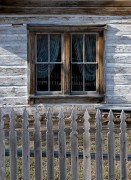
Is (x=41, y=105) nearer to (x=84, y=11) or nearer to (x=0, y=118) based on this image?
(x=84, y=11)

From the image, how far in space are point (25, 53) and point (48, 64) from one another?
0.64 metres

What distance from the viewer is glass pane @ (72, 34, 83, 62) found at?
12250 millimetres

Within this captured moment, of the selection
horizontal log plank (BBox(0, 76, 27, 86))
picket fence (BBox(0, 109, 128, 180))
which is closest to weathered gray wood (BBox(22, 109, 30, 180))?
picket fence (BBox(0, 109, 128, 180))

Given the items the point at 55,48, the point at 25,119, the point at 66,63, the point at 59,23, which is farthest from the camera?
the point at 55,48

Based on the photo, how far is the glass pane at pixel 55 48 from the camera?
40.1 ft

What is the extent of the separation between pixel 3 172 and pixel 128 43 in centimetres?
699

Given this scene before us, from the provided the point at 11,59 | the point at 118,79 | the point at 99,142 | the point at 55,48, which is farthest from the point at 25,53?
the point at 99,142

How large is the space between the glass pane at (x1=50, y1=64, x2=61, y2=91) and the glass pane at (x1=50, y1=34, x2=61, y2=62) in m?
0.18

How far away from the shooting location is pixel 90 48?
40.4 ft

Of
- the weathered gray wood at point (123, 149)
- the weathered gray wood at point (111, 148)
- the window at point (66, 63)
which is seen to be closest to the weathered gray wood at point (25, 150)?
the weathered gray wood at point (111, 148)

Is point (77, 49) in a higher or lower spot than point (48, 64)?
higher

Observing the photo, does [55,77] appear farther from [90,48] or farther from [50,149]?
[50,149]

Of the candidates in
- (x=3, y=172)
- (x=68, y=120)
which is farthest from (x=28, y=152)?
(x=68, y=120)

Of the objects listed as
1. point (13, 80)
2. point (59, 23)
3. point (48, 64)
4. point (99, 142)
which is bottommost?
point (99, 142)
